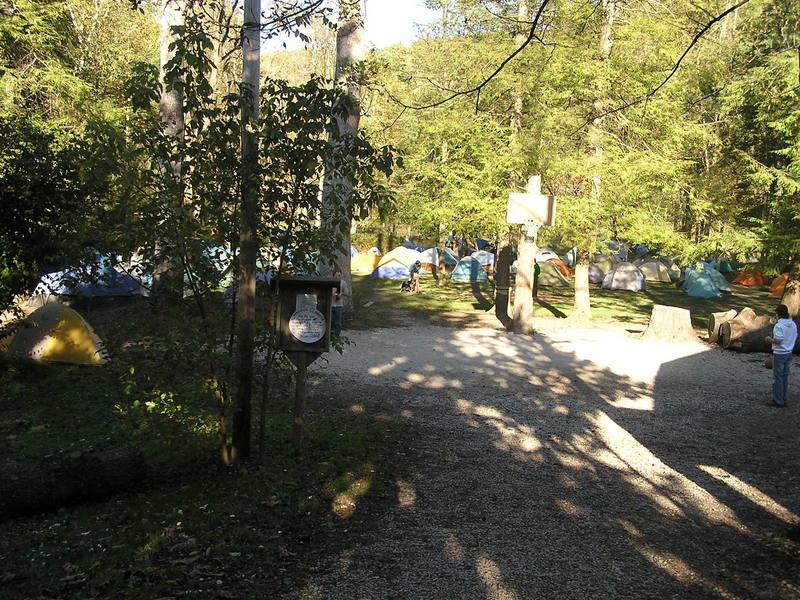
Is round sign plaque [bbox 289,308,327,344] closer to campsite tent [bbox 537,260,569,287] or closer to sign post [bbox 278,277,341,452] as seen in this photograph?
sign post [bbox 278,277,341,452]

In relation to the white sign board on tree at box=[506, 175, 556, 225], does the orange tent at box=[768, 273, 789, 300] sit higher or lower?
lower

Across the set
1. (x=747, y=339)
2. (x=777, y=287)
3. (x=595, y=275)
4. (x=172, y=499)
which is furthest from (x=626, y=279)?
(x=172, y=499)

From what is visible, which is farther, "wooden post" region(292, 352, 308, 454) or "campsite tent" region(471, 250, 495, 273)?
"campsite tent" region(471, 250, 495, 273)

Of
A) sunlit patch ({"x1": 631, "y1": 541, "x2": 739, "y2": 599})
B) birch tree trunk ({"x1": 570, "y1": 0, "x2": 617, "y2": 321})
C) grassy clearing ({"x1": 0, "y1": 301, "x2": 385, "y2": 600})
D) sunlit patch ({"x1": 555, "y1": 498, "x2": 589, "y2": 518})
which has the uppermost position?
birch tree trunk ({"x1": 570, "y1": 0, "x2": 617, "y2": 321})

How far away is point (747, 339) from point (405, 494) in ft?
37.1

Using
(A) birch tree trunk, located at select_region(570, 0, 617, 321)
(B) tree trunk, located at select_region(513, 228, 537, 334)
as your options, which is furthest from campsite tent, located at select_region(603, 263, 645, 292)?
(B) tree trunk, located at select_region(513, 228, 537, 334)

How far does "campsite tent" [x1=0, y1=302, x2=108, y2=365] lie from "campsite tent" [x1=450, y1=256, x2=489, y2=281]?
21.5m

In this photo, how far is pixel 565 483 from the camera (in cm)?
667

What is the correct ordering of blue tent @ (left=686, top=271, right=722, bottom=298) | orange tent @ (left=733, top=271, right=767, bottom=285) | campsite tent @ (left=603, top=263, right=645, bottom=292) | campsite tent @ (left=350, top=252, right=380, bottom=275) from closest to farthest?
blue tent @ (left=686, top=271, right=722, bottom=298)
campsite tent @ (left=603, top=263, right=645, bottom=292)
orange tent @ (left=733, top=271, right=767, bottom=285)
campsite tent @ (left=350, top=252, right=380, bottom=275)

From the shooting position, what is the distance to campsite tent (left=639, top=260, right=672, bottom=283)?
35.2m

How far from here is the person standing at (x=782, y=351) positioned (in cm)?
993

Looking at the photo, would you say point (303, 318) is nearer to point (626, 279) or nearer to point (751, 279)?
point (626, 279)

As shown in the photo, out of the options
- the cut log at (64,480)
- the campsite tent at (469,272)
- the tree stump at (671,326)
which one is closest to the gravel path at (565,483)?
the cut log at (64,480)

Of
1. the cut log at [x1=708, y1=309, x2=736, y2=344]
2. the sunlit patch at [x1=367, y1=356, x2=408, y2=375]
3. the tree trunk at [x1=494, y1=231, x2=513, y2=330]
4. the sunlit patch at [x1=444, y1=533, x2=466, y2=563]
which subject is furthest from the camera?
the tree trunk at [x1=494, y1=231, x2=513, y2=330]
